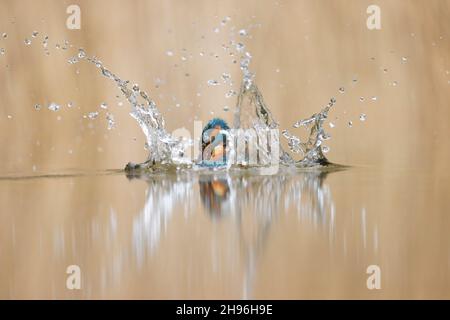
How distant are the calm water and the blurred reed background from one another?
1.54ft

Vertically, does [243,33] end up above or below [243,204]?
above

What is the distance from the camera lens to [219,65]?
1171 millimetres

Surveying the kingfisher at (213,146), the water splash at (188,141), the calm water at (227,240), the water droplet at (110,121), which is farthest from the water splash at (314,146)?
the water droplet at (110,121)

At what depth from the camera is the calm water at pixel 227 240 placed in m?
0.30

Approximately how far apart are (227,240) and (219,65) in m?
0.82

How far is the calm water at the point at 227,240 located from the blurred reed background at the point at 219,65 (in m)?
0.47

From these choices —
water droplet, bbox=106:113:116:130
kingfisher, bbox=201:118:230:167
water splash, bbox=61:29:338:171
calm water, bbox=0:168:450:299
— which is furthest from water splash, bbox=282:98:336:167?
water droplet, bbox=106:113:116:130

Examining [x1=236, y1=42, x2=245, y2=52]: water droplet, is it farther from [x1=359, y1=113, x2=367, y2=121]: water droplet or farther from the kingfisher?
the kingfisher

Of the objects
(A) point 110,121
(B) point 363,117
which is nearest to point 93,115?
(A) point 110,121

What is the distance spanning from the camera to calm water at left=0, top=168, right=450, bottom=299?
11.7 inches

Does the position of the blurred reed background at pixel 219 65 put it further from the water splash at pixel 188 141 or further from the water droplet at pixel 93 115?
the water splash at pixel 188 141

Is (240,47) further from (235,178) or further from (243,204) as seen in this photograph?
(243,204)

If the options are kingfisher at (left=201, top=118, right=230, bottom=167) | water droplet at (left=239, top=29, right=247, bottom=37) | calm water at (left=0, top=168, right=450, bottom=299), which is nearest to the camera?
calm water at (left=0, top=168, right=450, bottom=299)

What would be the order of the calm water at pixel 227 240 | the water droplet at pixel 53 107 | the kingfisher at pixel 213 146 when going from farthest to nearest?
the water droplet at pixel 53 107
the kingfisher at pixel 213 146
the calm water at pixel 227 240
